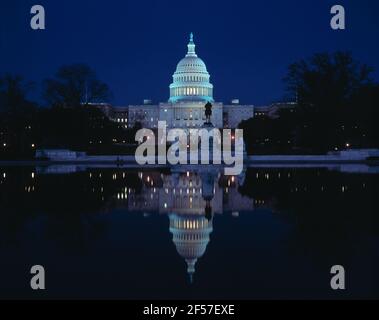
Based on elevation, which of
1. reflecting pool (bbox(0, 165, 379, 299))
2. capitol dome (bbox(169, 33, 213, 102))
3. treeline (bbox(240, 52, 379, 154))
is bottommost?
reflecting pool (bbox(0, 165, 379, 299))

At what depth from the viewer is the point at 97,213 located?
13688mm

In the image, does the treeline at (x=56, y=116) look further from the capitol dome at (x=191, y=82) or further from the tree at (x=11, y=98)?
the capitol dome at (x=191, y=82)

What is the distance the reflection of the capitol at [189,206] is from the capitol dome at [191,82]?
300 ft

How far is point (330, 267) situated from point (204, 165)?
30.5 m

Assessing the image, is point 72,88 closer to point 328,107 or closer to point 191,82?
point 328,107

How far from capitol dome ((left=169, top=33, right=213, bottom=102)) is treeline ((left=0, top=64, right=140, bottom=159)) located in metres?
55.4

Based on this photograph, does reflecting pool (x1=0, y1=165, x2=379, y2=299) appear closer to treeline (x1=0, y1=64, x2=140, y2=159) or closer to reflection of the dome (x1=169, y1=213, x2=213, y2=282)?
reflection of the dome (x1=169, y1=213, x2=213, y2=282)

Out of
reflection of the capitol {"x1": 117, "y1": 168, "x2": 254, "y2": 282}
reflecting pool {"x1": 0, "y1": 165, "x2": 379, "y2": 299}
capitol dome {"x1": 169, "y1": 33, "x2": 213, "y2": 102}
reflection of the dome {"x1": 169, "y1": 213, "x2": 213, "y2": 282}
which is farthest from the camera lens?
capitol dome {"x1": 169, "y1": 33, "x2": 213, "y2": 102}

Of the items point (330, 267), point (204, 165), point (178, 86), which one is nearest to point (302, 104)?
point (204, 165)

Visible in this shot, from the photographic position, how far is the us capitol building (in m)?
112

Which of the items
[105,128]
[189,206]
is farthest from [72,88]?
[189,206]

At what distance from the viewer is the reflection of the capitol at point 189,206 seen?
9945 mm

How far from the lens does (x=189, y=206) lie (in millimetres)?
15008

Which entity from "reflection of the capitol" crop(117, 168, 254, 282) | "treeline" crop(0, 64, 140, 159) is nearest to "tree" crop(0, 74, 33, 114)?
"treeline" crop(0, 64, 140, 159)
